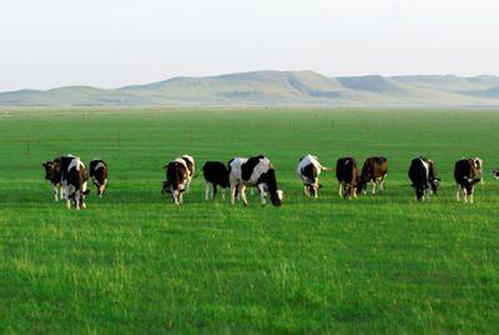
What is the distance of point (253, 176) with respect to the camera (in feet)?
76.8

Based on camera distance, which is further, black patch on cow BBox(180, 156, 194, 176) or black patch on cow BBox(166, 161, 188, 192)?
black patch on cow BBox(180, 156, 194, 176)

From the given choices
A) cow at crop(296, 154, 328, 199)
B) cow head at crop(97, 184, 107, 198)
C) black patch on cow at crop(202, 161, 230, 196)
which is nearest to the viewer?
black patch on cow at crop(202, 161, 230, 196)

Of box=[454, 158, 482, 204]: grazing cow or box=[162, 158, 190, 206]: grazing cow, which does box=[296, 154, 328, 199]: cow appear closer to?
box=[162, 158, 190, 206]: grazing cow

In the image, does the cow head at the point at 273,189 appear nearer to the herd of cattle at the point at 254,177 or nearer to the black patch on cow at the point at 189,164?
the herd of cattle at the point at 254,177

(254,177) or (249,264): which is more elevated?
(254,177)

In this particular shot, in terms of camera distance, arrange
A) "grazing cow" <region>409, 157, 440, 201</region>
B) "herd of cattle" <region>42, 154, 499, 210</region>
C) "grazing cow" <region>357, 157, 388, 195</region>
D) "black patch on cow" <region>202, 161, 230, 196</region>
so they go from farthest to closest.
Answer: "grazing cow" <region>357, 157, 388, 195</region> < "black patch on cow" <region>202, 161, 230, 196</region> < "grazing cow" <region>409, 157, 440, 201</region> < "herd of cattle" <region>42, 154, 499, 210</region>

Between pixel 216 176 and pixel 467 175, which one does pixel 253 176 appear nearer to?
pixel 216 176

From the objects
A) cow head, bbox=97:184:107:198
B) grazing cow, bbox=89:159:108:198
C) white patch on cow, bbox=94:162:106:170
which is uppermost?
white patch on cow, bbox=94:162:106:170

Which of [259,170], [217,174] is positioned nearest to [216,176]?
[217,174]

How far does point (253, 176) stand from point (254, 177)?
47 mm

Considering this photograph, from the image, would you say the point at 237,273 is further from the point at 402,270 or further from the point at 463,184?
the point at 463,184

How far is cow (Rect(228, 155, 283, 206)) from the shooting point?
75.4 feet

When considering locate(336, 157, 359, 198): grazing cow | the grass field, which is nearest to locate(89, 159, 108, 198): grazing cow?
the grass field

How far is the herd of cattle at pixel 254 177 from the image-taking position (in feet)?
75.4
